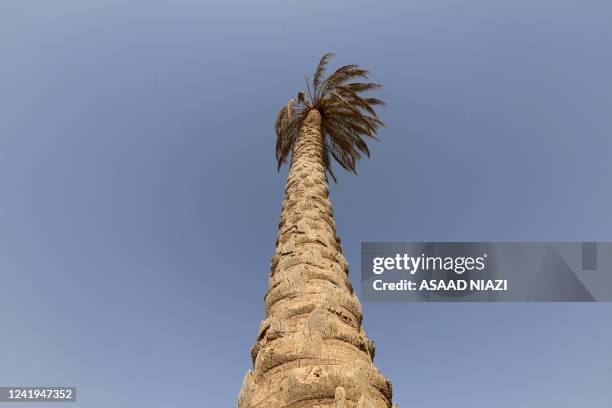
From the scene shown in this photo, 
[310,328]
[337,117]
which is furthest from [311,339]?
[337,117]

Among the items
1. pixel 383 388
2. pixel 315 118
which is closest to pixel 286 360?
pixel 383 388

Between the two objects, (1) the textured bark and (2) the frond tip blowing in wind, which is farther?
(2) the frond tip blowing in wind

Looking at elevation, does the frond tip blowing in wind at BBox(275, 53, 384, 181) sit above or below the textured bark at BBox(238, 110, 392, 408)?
above

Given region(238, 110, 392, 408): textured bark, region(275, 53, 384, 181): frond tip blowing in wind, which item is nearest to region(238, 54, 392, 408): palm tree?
region(238, 110, 392, 408): textured bark

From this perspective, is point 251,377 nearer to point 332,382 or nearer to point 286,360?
point 286,360

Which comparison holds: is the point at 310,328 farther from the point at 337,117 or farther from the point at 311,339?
the point at 337,117

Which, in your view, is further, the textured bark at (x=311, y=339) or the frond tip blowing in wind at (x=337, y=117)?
the frond tip blowing in wind at (x=337, y=117)

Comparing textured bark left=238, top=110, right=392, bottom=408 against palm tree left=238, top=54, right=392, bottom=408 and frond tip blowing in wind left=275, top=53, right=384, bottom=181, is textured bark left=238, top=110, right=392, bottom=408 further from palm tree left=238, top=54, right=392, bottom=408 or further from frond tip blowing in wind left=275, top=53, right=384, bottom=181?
frond tip blowing in wind left=275, top=53, right=384, bottom=181

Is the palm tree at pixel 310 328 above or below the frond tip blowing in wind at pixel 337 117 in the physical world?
below

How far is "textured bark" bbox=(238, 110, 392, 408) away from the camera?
219 centimetres

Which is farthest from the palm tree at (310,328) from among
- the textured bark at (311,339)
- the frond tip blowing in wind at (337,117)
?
the frond tip blowing in wind at (337,117)

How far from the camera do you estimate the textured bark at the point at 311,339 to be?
2.19m

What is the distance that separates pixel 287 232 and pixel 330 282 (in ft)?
3.48

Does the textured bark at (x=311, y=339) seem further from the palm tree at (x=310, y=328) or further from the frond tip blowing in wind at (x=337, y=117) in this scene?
the frond tip blowing in wind at (x=337, y=117)
